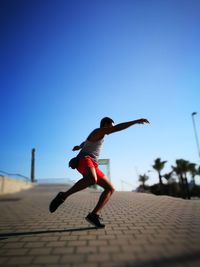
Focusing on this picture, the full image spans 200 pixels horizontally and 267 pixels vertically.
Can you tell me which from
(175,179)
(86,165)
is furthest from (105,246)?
(175,179)

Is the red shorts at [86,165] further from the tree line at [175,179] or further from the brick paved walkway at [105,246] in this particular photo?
the tree line at [175,179]

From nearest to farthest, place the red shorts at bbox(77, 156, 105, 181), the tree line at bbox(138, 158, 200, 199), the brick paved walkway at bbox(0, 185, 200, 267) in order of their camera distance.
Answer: the brick paved walkway at bbox(0, 185, 200, 267) < the red shorts at bbox(77, 156, 105, 181) < the tree line at bbox(138, 158, 200, 199)

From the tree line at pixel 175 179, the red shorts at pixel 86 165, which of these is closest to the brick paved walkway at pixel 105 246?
the red shorts at pixel 86 165

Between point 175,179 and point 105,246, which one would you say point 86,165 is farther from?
point 175,179

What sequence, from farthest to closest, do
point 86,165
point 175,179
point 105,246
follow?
point 175,179 → point 86,165 → point 105,246

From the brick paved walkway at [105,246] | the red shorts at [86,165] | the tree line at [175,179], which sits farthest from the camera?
the tree line at [175,179]

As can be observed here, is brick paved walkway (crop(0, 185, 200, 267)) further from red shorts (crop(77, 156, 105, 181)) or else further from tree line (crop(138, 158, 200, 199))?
tree line (crop(138, 158, 200, 199))

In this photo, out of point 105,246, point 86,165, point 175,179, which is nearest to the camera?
point 105,246

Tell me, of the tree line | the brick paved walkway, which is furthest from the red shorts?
the tree line

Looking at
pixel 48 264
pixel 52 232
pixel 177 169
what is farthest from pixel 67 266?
pixel 177 169

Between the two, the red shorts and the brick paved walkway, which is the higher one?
the red shorts

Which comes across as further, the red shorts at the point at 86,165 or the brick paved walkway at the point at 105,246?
the red shorts at the point at 86,165

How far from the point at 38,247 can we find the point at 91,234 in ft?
2.72

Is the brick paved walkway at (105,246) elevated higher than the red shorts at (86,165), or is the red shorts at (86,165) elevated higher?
the red shorts at (86,165)
